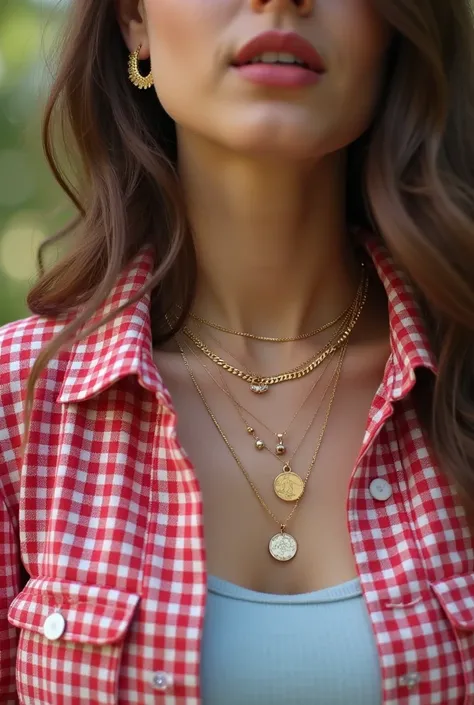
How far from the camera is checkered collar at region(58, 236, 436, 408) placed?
1.04 metres

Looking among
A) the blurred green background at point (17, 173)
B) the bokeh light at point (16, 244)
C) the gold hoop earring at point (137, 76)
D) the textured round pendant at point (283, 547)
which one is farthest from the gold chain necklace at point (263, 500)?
the bokeh light at point (16, 244)

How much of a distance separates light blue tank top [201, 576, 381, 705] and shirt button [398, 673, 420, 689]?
0.08 ft

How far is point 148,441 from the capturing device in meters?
1.05

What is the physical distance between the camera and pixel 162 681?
922 millimetres

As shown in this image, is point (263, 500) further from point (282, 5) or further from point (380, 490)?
point (282, 5)

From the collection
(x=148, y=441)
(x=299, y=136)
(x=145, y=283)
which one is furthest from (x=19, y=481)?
(x=299, y=136)

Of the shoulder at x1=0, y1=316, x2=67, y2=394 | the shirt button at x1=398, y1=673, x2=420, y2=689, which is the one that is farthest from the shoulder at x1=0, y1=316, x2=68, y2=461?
the shirt button at x1=398, y1=673, x2=420, y2=689

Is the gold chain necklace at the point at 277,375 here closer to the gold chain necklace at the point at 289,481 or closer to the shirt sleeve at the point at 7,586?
the gold chain necklace at the point at 289,481

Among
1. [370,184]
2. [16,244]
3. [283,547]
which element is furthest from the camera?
[16,244]

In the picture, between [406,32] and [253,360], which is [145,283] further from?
[406,32]

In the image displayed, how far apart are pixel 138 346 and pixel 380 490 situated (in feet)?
1.15

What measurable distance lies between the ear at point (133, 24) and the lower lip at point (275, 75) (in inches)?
8.9

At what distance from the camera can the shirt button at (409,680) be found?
0.94 m


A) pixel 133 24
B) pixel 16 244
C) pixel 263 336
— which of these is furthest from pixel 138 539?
pixel 16 244
